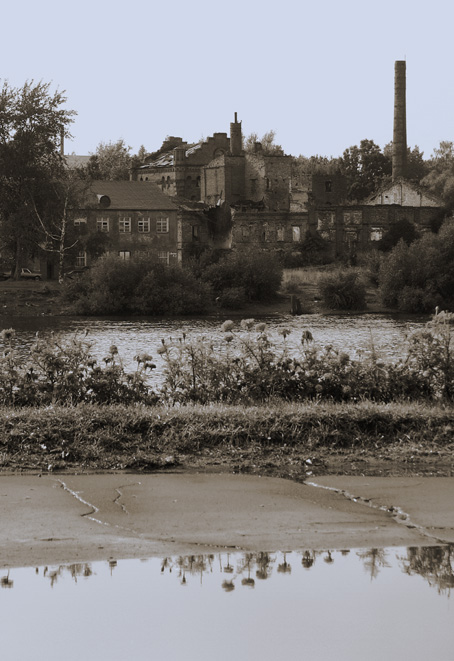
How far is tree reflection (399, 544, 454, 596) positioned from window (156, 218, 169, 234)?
85380 mm

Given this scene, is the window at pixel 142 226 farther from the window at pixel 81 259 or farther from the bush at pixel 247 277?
the bush at pixel 247 277

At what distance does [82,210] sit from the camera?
87062 mm

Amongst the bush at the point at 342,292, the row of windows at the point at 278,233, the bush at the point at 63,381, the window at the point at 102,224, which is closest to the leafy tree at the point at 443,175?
the row of windows at the point at 278,233

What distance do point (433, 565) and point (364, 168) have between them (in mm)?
131463

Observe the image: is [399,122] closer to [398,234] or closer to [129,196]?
[398,234]

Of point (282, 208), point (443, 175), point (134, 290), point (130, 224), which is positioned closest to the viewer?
point (134, 290)

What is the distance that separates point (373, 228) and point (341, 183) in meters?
14.8

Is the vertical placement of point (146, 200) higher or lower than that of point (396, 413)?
higher

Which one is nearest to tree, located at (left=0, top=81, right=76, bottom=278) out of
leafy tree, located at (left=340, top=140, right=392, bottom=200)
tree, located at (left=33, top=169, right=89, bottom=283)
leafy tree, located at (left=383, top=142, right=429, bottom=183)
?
tree, located at (left=33, top=169, right=89, bottom=283)

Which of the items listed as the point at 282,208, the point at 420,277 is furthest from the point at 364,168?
the point at 420,277

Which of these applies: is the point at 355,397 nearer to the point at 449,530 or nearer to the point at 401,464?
the point at 401,464

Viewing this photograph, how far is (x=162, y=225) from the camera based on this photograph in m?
90.9

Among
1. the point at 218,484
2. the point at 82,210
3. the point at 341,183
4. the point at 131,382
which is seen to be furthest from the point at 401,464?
the point at 341,183

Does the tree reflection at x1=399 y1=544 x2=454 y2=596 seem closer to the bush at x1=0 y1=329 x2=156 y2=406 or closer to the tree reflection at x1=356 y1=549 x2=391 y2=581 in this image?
the tree reflection at x1=356 y1=549 x2=391 y2=581
